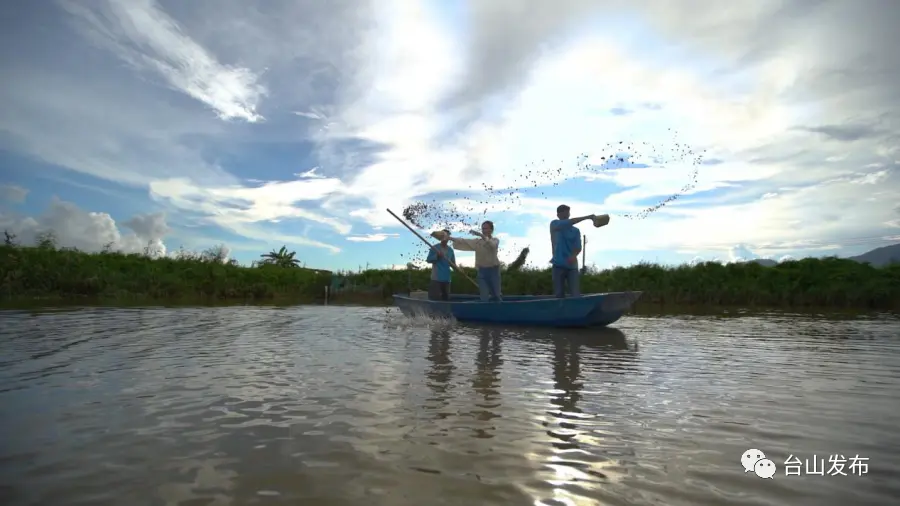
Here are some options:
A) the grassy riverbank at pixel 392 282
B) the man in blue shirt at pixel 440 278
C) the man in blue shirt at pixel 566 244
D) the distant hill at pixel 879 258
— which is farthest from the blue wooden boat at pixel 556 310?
the distant hill at pixel 879 258

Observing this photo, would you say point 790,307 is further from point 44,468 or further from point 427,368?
point 44,468

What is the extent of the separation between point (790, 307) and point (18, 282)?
2338 centimetres

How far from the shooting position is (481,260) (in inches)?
419

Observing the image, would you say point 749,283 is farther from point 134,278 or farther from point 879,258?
point 134,278

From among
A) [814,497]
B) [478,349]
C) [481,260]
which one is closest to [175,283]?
[481,260]

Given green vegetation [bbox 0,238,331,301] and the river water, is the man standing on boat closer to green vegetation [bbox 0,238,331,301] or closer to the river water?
the river water

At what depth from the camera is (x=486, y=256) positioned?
417 inches

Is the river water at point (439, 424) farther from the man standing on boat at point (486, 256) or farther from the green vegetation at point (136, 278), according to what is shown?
the green vegetation at point (136, 278)

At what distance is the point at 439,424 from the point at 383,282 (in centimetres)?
1958

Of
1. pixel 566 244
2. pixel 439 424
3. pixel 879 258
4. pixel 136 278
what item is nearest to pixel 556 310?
pixel 566 244

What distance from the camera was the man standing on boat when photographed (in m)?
10.4

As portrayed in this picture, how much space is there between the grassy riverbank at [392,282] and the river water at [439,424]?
10773 mm

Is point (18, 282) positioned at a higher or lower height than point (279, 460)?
higher

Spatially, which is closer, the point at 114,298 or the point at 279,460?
the point at 279,460
